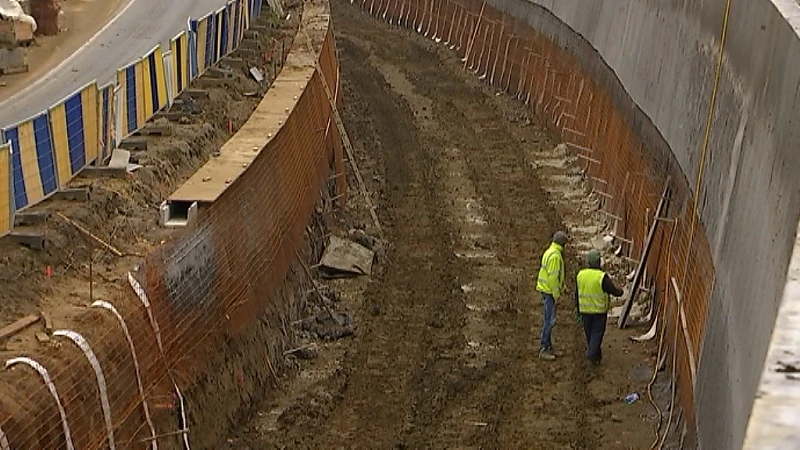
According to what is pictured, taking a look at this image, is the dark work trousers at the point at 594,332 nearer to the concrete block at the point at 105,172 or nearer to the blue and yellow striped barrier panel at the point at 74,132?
the concrete block at the point at 105,172

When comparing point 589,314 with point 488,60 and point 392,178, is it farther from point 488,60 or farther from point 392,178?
point 488,60

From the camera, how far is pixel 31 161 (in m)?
12.5

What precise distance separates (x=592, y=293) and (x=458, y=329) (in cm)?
212

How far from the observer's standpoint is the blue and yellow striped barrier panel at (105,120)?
1445cm

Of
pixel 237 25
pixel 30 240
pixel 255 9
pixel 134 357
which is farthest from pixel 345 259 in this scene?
pixel 255 9

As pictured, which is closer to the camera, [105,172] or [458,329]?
[105,172]

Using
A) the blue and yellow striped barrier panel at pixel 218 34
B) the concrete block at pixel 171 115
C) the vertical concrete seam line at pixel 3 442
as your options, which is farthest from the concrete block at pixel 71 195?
the blue and yellow striped barrier panel at pixel 218 34

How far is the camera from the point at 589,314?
14.6 meters

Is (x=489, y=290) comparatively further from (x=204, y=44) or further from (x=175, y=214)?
(x=204, y=44)

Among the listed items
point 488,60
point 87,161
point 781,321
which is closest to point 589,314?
point 87,161

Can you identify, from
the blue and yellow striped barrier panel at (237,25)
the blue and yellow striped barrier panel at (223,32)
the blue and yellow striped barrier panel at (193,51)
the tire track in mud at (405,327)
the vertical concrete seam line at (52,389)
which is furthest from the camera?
the blue and yellow striped barrier panel at (237,25)

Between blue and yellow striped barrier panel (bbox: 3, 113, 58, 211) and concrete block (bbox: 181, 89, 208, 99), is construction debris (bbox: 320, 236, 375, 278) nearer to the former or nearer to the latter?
concrete block (bbox: 181, 89, 208, 99)

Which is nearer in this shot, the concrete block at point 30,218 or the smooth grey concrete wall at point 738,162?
the smooth grey concrete wall at point 738,162

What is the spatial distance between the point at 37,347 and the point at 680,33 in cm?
1023
